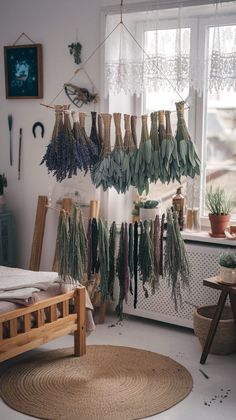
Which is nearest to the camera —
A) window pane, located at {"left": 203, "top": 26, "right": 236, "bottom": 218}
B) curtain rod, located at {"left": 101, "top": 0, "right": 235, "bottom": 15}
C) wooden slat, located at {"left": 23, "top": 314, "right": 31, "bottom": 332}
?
wooden slat, located at {"left": 23, "top": 314, "right": 31, "bottom": 332}

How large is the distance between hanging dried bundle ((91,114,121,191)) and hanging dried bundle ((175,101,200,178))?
0.32 metres

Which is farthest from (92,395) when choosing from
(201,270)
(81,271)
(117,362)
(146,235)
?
(201,270)

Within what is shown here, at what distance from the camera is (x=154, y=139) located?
290 centimetres

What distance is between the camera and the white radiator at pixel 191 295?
4.04 meters

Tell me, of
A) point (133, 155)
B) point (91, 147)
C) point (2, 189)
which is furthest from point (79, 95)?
point (133, 155)

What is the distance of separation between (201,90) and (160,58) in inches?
14.2

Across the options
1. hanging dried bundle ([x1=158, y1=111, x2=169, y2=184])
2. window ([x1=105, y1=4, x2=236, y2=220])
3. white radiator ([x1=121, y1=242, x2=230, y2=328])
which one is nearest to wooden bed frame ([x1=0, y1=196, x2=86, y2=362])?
white radiator ([x1=121, y1=242, x2=230, y2=328])

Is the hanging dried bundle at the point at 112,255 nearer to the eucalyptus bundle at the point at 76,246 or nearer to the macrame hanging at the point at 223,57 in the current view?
the eucalyptus bundle at the point at 76,246

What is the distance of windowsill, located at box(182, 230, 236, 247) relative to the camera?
13.0ft

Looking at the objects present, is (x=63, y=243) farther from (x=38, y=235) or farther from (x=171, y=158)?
(x=38, y=235)

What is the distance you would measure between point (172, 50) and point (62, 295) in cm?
184

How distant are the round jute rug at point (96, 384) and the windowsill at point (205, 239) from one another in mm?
838

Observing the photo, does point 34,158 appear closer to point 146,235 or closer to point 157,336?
point 157,336

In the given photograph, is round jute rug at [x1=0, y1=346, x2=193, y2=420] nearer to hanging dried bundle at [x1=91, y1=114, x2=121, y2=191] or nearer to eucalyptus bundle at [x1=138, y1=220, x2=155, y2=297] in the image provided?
eucalyptus bundle at [x1=138, y1=220, x2=155, y2=297]
